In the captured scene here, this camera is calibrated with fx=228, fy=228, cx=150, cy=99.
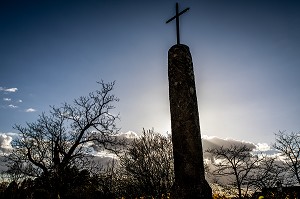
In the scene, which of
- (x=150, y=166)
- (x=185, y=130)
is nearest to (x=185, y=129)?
(x=185, y=130)

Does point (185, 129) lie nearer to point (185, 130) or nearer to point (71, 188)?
point (185, 130)

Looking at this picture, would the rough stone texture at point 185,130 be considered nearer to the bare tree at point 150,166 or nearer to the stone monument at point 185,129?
the stone monument at point 185,129

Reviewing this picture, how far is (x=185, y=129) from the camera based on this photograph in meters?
4.04

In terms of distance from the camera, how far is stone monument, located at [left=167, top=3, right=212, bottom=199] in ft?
12.2

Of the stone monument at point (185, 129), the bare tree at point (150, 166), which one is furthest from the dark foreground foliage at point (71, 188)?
the stone monument at point (185, 129)

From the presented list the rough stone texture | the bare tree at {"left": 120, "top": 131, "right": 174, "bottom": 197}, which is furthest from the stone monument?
the bare tree at {"left": 120, "top": 131, "right": 174, "bottom": 197}

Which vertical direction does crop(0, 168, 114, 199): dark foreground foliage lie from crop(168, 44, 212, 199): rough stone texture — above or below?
below

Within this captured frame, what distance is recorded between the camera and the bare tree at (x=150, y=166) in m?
13.8

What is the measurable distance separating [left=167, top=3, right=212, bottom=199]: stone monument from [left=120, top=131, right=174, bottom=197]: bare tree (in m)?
9.86

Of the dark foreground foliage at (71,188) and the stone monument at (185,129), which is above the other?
the stone monument at (185,129)

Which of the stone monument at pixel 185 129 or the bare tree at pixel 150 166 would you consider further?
the bare tree at pixel 150 166

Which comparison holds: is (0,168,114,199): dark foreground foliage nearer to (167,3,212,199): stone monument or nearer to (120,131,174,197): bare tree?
(120,131,174,197): bare tree

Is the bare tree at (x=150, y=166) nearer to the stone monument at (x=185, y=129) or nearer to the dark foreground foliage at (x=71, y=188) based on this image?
the dark foreground foliage at (x=71, y=188)

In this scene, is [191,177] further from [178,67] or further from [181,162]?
[178,67]
